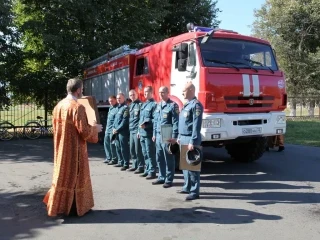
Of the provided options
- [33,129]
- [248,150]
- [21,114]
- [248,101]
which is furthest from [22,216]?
[21,114]

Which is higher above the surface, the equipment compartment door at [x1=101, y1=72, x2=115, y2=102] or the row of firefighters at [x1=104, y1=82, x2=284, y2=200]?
the equipment compartment door at [x1=101, y1=72, x2=115, y2=102]

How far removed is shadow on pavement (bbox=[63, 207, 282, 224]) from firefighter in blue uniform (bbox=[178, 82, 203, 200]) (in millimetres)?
618

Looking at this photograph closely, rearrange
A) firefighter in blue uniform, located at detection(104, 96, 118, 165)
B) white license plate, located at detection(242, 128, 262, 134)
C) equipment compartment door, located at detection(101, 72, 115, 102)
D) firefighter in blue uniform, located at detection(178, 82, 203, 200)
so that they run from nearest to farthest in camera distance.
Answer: firefighter in blue uniform, located at detection(178, 82, 203, 200) < white license plate, located at detection(242, 128, 262, 134) < firefighter in blue uniform, located at detection(104, 96, 118, 165) < equipment compartment door, located at detection(101, 72, 115, 102)

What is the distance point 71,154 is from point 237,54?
4422mm

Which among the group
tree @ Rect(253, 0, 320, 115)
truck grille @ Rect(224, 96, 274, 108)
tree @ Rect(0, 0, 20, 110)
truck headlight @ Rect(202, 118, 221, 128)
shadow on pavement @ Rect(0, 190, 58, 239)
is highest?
tree @ Rect(253, 0, 320, 115)

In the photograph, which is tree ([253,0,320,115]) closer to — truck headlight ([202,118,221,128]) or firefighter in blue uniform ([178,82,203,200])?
truck headlight ([202,118,221,128])

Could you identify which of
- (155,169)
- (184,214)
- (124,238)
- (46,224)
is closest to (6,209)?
(46,224)

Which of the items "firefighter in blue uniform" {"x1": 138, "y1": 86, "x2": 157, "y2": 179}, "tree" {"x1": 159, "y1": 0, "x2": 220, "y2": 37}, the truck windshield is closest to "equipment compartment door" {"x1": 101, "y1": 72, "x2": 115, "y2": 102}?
"firefighter in blue uniform" {"x1": 138, "y1": 86, "x2": 157, "y2": 179}

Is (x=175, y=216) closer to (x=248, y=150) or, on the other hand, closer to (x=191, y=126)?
(x=191, y=126)

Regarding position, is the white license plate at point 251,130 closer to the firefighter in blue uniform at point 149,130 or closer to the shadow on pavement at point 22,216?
the firefighter in blue uniform at point 149,130

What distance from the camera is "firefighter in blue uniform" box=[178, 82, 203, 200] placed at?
5855mm

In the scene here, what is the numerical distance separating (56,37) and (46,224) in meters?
12.1

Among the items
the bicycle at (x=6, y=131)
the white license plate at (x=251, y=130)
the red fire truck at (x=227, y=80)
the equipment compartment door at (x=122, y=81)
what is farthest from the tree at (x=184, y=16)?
the white license plate at (x=251, y=130)

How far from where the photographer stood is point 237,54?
7.85 m
